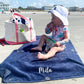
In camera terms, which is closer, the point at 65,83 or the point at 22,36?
the point at 65,83

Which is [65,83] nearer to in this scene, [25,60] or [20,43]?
[25,60]

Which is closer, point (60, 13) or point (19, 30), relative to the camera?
point (60, 13)

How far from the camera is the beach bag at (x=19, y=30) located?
11.3ft

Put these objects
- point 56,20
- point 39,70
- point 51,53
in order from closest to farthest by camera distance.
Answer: point 39,70, point 51,53, point 56,20

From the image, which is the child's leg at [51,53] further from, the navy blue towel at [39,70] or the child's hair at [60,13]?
the child's hair at [60,13]

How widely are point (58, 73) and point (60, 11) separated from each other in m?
1.19

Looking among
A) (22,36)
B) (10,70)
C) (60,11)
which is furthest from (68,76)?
(22,36)

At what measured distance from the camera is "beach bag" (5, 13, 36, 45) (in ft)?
11.3

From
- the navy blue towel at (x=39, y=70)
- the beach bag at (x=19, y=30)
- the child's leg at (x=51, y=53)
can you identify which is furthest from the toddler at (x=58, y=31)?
the beach bag at (x=19, y=30)

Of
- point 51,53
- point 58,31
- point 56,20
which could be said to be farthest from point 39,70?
point 56,20

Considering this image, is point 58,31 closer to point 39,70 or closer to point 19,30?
point 39,70

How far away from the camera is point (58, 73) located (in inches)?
81.4

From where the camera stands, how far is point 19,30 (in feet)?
11.3

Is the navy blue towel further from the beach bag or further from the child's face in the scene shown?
the beach bag
